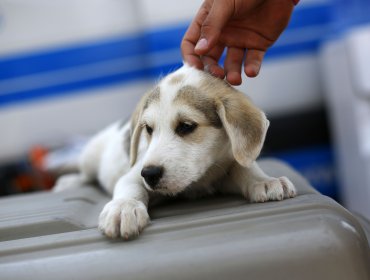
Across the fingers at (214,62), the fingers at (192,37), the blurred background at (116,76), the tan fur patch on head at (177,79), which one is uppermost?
the fingers at (192,37)

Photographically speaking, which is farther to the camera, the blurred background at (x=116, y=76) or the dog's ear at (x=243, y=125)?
the blurred background at (x=116, y=76)

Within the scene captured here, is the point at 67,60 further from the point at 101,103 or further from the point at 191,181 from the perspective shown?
the point at 191,181

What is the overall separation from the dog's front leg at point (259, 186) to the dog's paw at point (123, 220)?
298mm

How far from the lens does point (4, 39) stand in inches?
140

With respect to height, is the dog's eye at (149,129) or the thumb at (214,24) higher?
the thumb at (214,24)

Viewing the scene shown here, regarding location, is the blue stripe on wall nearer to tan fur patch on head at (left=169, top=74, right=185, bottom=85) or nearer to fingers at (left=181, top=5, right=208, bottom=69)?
fingers at (left=181, top=5, right=208, bottom=69)

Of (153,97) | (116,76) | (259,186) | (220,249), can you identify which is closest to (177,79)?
(153,97)

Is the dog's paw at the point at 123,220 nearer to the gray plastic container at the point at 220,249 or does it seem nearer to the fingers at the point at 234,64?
the gray plastic container at the point at 220,249

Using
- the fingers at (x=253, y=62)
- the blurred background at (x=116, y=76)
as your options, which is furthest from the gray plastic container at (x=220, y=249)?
the blurred background at (x=116, y=76)

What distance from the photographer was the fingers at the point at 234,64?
1.49 meters

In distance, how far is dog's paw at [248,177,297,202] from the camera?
115cm

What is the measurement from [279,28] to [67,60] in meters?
2.32

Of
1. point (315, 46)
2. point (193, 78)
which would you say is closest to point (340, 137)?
point (315, 46)

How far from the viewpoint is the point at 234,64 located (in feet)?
5.20
